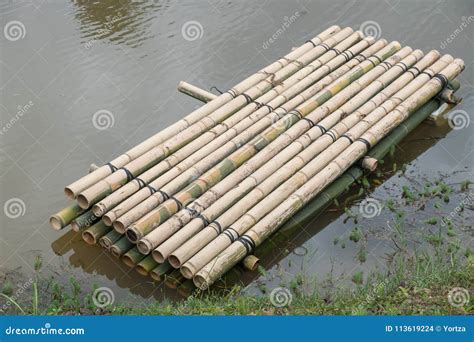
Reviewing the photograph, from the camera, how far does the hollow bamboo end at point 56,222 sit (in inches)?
348

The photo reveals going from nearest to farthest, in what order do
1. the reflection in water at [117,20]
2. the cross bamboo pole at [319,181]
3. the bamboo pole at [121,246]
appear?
the cross bamboo pole at [319,181]
the bamboo pole at [121,246]
the reflection in water at [117,20]

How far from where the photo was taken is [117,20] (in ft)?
44.3

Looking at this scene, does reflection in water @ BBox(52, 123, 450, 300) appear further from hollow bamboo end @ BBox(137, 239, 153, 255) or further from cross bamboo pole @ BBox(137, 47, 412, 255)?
cross bamboo pole @ BBox(137, 47, 412, 255)

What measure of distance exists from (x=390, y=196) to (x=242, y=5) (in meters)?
Result: 6.11

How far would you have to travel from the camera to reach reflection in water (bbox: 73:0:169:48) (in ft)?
43.1

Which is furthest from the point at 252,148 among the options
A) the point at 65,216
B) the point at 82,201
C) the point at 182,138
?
the point at 65,216

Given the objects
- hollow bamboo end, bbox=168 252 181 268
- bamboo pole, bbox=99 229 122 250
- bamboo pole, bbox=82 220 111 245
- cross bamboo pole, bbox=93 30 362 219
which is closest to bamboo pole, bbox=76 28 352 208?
cross bamboo pole, bbox=93 30 362 219

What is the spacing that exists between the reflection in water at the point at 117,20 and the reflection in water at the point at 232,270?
5.22m

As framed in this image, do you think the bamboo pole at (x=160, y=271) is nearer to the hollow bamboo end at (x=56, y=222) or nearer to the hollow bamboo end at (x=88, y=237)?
the hollow bamboo end at (x=88, y=237)

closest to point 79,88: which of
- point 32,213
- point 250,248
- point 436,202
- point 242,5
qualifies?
point 32,213

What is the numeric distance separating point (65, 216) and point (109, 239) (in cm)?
75

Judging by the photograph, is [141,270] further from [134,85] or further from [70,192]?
[134,85]

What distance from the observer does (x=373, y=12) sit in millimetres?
13508

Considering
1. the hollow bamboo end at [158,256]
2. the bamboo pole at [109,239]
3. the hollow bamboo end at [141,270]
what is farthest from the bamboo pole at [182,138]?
the hollow bamboo end at [158,256]
